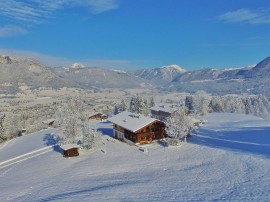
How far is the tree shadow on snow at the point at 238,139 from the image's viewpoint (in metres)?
58.6

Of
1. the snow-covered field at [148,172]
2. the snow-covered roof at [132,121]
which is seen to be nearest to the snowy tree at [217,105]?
the snow-covered field at [148,172]

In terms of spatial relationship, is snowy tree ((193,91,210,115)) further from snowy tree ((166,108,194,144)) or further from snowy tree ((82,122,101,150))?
snowy tree ((82,122,101,150))

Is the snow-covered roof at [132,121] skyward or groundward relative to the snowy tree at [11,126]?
skyward

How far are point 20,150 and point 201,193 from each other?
5616 cm

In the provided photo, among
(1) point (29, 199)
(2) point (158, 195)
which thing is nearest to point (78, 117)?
(1) point (29, 199)

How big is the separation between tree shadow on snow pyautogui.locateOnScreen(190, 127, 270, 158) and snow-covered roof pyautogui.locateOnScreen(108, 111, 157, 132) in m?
10.1

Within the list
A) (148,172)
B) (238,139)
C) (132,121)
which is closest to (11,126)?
(132,121)

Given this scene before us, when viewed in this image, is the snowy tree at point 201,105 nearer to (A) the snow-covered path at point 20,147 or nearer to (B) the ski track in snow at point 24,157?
(A) the snow-covered path at point 20,147

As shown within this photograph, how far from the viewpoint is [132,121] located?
73750mm

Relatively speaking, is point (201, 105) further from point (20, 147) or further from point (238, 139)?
point (20, 147)

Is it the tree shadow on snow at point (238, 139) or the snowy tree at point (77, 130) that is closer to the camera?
the tree shadow on snow at point (238, 139)

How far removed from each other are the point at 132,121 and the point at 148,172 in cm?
2772

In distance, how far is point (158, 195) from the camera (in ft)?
115

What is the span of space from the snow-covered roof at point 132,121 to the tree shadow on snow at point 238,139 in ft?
33.3
